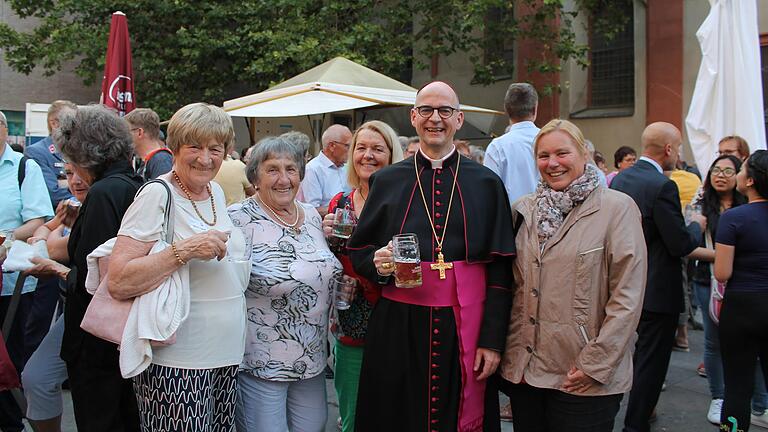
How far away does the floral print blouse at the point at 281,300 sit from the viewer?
10.1 ft

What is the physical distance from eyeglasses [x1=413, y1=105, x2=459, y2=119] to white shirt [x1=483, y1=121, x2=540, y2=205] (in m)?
2.41

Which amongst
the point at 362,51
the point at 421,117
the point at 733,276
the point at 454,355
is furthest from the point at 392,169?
the point at 362,51

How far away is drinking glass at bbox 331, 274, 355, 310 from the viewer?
3254mm

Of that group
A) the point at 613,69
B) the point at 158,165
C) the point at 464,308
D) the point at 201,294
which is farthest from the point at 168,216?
the point at 613,69

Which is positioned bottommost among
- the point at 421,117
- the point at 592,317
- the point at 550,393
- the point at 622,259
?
the point at 550,393

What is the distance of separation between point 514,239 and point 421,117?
0.70 meters

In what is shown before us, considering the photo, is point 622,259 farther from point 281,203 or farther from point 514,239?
point 281,203

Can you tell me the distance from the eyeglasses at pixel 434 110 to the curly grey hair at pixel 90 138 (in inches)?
55.2

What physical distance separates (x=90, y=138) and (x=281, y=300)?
1.14 meters

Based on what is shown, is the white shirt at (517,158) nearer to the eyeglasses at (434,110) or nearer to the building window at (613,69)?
the eyeglasses at (434,110)

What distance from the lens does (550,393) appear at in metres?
2.87

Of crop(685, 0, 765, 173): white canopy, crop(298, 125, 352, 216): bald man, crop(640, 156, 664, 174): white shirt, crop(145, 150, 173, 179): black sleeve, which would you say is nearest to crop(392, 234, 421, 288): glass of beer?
crop(640, 156, 664, 174): white shirt

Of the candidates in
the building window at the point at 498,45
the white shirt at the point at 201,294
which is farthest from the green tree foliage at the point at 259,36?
the white shirt at the point at 201,294

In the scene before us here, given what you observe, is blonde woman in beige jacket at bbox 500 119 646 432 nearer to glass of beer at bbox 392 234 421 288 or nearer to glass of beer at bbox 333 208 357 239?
glass of beer at bbox 392 234 421 288
